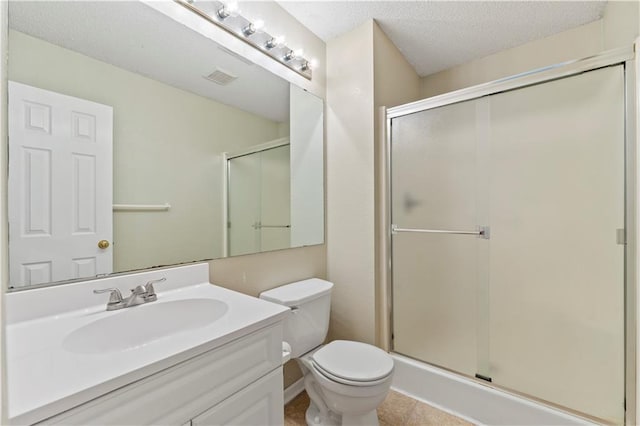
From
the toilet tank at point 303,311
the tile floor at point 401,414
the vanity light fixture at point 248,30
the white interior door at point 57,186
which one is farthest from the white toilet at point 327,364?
the vanity light fixture at point 248,30

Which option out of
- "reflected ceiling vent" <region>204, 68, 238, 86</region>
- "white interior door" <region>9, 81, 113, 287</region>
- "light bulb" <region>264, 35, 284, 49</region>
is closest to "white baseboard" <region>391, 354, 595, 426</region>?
"white interior door" <region>9, 81, 113, 287</region>

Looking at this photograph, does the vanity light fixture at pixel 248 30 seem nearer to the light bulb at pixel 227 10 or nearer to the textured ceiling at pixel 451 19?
the light bulb at pixel 227 10

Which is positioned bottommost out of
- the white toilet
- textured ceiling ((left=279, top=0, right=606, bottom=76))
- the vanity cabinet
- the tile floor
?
the tile floor

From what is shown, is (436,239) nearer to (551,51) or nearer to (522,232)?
(522,232)

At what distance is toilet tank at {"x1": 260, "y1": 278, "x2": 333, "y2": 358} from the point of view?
4.67 feet

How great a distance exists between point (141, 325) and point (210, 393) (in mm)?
395

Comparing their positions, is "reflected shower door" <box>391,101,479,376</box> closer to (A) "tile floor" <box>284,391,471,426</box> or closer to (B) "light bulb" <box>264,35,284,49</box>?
(A) "tile floor" <box>284,391,471,426</box>

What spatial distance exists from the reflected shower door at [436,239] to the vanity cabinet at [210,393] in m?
1.16

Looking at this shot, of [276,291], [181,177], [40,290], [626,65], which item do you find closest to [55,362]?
[40,290]

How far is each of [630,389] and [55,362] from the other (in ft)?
6.78

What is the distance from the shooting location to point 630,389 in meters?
1.23

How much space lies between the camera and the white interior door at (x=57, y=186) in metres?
0.83

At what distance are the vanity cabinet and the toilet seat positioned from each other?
37 centimetres

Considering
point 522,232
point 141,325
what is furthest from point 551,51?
point 141,325
